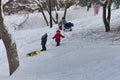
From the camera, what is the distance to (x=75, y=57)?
49.2 ft

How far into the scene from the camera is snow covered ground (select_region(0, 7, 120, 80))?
38.3 feet

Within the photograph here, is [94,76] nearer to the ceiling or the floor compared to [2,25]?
nearer to the floor

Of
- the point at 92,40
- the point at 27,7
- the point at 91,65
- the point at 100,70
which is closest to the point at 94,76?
the point at 100,70

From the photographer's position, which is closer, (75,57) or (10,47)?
(10,47)

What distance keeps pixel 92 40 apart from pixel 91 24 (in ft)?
22.1

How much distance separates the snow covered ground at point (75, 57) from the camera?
11674 millimetres

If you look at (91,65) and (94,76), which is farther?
(91,65)

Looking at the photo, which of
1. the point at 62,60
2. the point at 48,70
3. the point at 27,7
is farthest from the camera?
the point at 27,7

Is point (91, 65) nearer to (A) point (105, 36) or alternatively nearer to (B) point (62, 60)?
(B) point (62, 60)

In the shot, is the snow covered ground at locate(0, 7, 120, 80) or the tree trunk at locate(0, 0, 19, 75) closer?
the snow covered ground at locate(0, 7, 120, 80)

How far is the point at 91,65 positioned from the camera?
12570 millimetres

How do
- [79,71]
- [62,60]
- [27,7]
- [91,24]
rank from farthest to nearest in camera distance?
[27,7], [91,24], [62,60], [79,71]

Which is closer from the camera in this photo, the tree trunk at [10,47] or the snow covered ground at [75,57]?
the snow covered ground at [75,57]

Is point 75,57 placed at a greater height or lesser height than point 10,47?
lesser
